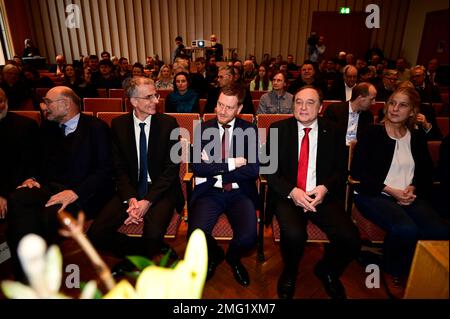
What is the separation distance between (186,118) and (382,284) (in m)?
2.26

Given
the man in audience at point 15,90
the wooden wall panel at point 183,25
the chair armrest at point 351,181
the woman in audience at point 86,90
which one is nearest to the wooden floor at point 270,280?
the chair armrest at point 351,181

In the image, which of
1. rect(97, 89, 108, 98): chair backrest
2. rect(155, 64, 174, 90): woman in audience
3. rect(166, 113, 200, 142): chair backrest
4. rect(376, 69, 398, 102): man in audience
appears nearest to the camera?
rect(166, 113, 200, 142): chair backrest

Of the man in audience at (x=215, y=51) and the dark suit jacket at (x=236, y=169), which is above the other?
the man in audience at (x=215, y=51)

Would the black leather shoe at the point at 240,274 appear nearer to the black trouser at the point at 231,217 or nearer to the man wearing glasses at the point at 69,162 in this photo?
the black trouser at the point at 231,217

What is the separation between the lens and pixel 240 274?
2113 millimetres

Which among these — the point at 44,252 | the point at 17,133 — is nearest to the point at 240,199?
the point at 44,252

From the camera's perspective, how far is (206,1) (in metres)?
11.3

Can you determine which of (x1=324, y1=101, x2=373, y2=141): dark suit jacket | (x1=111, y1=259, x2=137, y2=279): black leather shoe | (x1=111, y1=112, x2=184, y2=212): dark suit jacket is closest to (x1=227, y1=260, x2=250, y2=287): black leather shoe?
(x1=111, y1=112, x2=184, y2=212): dark suit jacket

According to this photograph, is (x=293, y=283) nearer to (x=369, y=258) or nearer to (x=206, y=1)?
(x=369, y=258)

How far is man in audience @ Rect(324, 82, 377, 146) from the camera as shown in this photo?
3.02 meters

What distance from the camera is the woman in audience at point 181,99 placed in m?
4.10

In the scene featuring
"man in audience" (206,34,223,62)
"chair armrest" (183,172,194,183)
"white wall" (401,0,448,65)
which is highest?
"white wall" (401,0,448,65)

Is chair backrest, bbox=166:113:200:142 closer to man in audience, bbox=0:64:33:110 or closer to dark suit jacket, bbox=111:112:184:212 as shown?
dark suit jacket, bbox=111:112:184:212

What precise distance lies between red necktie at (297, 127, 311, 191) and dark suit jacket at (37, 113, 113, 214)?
4.95 ft
